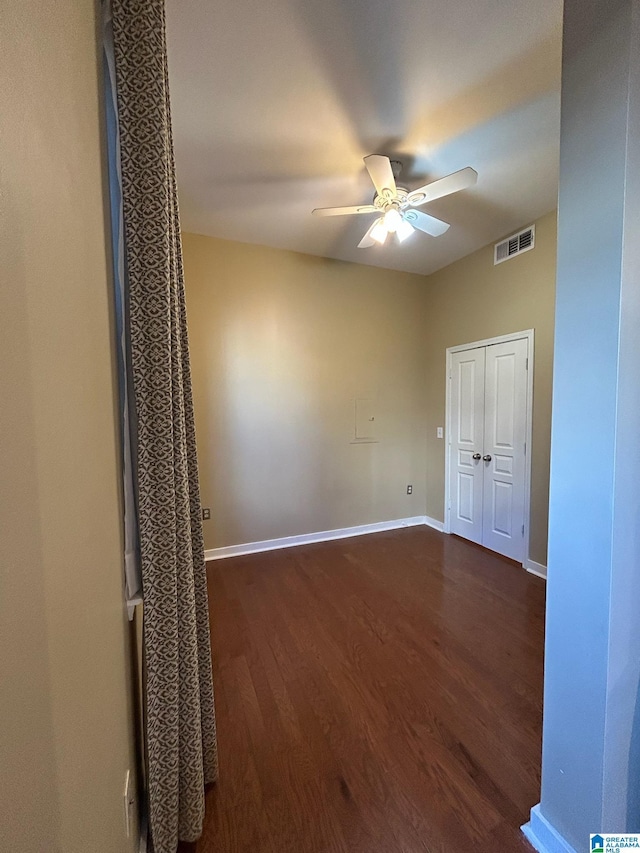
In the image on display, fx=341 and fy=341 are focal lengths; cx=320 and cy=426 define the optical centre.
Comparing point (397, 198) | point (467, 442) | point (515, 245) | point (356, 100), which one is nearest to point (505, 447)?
point (467, 442)

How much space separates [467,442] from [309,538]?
195 centimetres

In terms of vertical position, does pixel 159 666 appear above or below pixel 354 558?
above

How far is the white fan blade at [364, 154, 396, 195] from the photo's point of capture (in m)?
1.81

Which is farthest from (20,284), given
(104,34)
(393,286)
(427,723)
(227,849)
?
(393,286)

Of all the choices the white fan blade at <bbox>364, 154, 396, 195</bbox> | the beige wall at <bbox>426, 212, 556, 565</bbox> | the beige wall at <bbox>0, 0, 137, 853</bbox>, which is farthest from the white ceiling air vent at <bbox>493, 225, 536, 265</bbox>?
the beige wall at <bbox>0, 0, 137, 853</bbox>

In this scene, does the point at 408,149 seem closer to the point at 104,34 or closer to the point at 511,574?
the point at 104,34

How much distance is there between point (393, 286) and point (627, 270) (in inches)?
127

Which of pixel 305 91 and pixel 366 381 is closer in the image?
pixel 305 91

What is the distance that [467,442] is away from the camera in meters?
3.61

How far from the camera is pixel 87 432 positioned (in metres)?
0.67

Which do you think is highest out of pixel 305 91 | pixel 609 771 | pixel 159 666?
pixel 305 91

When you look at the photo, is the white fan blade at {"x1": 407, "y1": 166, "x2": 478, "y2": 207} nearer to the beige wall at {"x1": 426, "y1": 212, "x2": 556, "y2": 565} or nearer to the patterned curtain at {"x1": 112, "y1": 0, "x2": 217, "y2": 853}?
the beige wall at {"x1": 426, "y1": 212, "x2": 556, "y2": 565}

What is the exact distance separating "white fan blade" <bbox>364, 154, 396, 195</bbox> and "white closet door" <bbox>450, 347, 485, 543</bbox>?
6.40ft

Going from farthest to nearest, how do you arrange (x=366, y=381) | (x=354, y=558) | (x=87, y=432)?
(x=366, y=381) → (x=354, y=558) → (x=87, y=432)
